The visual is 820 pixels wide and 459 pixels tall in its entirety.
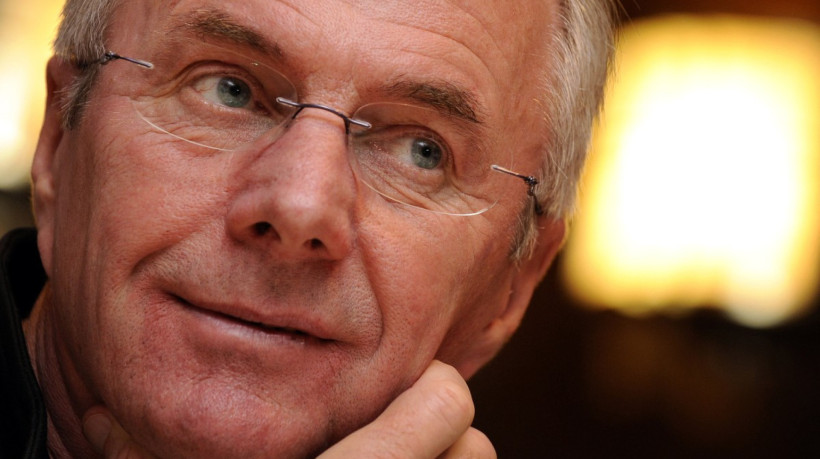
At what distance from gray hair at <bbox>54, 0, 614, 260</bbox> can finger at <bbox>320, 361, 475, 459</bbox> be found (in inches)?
18.4

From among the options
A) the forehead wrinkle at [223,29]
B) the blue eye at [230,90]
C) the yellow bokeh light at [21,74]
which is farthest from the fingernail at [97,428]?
the yellow bokeh light at [21,74]

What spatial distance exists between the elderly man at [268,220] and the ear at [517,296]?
228 millimetres

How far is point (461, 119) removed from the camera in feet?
6.22

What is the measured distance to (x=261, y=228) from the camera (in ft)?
5.36

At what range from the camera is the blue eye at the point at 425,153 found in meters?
1.91

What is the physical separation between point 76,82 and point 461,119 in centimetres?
87

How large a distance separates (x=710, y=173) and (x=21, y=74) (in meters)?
5.67

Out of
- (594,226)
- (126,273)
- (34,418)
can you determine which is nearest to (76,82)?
(126,273)

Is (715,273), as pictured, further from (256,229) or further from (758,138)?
(256,229)

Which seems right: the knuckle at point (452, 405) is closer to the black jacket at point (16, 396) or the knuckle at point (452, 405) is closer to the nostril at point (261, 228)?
the nostril at point (261, 228)

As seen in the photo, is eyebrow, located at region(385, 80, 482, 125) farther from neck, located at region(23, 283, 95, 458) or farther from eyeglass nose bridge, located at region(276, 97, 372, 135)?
neck, located at region(23, 283, 95, 458)

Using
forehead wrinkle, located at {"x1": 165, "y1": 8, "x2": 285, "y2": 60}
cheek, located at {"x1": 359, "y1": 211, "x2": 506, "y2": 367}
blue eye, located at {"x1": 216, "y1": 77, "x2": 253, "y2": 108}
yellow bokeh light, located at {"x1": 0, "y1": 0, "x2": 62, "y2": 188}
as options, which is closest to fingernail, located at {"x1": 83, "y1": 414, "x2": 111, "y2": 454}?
cheek, located at {"x1": 359, "y1": 211, "x2": 506, "y2": 367}

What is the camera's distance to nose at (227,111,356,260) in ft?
5.22

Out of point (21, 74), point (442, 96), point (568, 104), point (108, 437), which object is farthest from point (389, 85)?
point (21, 74)
